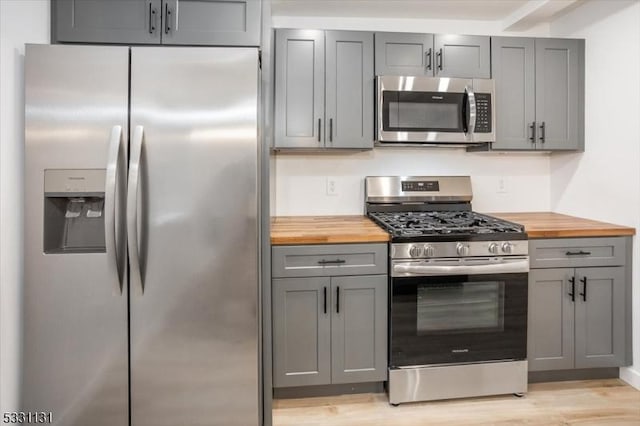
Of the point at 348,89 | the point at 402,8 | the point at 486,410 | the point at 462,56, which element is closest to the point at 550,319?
the point at 486,410

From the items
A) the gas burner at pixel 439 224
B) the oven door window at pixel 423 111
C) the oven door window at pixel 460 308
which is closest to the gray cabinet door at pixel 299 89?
the oven door window at pixel 423 111

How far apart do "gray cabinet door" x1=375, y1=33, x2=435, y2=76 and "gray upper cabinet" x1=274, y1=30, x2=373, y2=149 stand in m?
0.07

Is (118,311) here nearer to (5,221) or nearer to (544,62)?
(5,221)

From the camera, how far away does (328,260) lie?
7.29ft

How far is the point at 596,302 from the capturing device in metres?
2.41

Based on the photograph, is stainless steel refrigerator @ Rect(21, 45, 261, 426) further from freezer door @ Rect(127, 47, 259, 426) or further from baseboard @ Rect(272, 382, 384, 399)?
baseboard @ Rect(272, 382, 384, 399)

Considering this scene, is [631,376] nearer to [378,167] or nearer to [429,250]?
[429,250]

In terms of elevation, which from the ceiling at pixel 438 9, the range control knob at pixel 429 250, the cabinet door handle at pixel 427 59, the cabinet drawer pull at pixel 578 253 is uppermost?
the ceiling at pixel 438 9

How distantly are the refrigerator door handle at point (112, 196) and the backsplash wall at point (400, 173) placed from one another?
1.21 metres

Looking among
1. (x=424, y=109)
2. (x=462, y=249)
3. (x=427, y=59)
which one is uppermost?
(x=427, y=59)

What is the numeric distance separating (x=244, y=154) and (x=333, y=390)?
1455 millimetres

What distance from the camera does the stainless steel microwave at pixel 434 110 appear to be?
257 centimetres

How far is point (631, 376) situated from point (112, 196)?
298cm

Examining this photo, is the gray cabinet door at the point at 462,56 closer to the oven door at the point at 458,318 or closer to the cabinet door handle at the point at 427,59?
the cabinet door handle at the point at 427,59
